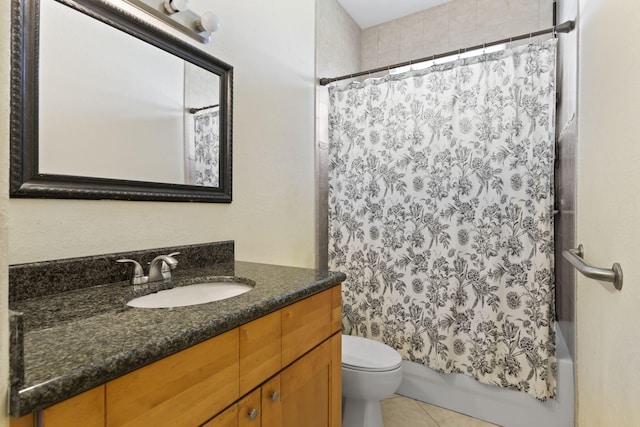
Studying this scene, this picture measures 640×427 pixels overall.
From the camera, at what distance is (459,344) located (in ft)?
5.98

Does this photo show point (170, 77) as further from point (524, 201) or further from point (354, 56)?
point (354, 56)

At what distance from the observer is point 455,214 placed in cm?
182

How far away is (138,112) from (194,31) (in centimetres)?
44

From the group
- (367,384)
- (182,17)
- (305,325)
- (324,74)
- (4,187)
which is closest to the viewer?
(4,187)

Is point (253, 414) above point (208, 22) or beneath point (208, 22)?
beneath

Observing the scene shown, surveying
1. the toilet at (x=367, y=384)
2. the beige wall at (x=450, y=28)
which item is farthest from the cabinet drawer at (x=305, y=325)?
the beige wall at (x=450, y=28)

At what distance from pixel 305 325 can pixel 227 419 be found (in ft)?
1.10

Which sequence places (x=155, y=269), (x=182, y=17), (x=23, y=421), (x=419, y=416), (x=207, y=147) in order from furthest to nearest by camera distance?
(x=419, y=416)
(x=207, y=147)
(x=182, y=17)
(x=155, y=269)
(x=23, y=421)

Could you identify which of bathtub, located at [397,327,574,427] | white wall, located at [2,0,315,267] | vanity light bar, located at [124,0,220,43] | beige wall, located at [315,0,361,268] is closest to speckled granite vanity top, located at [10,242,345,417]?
white wall, located at [2,0,315,267]

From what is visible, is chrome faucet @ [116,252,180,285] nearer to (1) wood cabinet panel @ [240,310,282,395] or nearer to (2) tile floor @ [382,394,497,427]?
(1) wood cabinet panel @ [240,310,282,395]

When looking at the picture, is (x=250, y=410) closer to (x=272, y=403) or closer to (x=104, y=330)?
(x=272, y=403)

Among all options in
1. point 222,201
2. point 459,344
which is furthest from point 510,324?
point 222,201

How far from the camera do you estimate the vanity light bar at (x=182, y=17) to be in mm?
1173

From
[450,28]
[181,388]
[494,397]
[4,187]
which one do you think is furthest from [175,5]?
[494,397]
